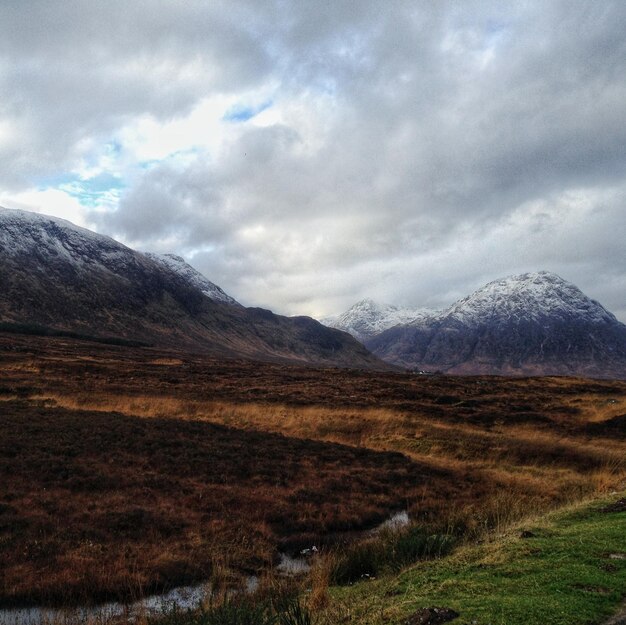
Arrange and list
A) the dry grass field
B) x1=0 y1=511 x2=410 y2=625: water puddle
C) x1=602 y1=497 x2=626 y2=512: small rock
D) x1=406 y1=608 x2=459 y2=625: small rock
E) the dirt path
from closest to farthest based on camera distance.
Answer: the dirt path, x1=406 y1=608 x2=459 y2=625: small rock, x1=0 y1=511 x2=410 y2=625: water puddle, the dry grass field, x1=602 y1=497 x2=626 y2=512: small rock

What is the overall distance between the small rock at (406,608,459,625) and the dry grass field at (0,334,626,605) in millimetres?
5294

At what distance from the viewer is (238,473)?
59.5ft

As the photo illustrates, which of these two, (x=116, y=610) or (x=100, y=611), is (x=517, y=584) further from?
A: (x=100, y=611)

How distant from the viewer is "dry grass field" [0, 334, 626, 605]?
10.7m

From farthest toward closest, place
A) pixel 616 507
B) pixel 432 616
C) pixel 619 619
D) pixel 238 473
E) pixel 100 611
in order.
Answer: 1. pixel 238 473
2. pixel 616 507
3. pixel 100 611
4. pixel 432 616
5. pixel 619 619

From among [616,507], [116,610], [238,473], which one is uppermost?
[616,507]

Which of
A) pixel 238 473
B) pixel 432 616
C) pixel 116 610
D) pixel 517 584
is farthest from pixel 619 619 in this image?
pixel 238 473

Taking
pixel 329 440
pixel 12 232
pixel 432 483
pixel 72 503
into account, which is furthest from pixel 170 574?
pixel 12 232

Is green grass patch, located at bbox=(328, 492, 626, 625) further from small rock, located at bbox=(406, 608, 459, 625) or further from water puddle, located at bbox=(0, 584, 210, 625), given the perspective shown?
water puddle, located at bbox=(0, 584, 210, 625)

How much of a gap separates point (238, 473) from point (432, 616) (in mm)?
13115

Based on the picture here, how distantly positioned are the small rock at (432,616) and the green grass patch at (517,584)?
16cm

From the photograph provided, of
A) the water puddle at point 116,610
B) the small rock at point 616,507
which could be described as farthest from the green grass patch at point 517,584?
the water puddle at point 116,610

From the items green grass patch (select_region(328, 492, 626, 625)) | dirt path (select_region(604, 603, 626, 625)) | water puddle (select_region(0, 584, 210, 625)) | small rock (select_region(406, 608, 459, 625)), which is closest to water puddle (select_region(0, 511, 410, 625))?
water puddle (select_region(0, 584, 210, 625))

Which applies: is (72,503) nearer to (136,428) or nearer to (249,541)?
(249,541)
